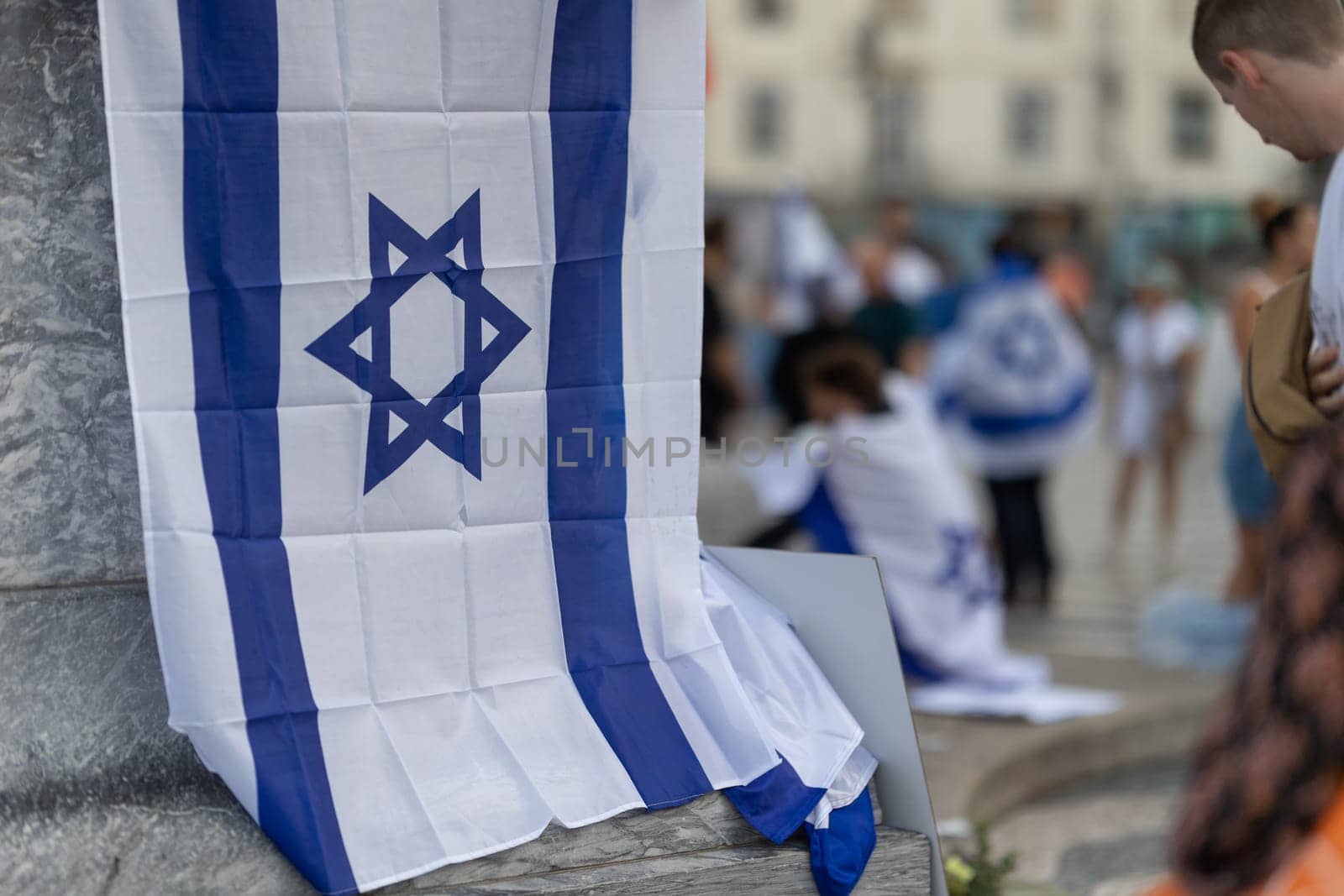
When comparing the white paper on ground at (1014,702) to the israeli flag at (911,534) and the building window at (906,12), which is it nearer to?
the israeli flag at (911,534)

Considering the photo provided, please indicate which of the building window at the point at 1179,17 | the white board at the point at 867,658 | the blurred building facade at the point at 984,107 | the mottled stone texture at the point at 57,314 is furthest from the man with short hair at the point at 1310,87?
the building window at the point at 1179,17

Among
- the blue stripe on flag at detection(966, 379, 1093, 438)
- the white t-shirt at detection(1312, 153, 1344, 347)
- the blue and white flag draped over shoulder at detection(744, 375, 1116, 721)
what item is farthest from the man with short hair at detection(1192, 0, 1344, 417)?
the blue stripe on flag at detection(966, 379, 1093, 438)

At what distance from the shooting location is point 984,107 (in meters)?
35.9

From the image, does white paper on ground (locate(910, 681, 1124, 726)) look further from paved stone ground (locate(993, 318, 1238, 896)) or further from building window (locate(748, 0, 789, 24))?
building window (locate(748, 0, 789, 24))

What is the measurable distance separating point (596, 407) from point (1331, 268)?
119cm

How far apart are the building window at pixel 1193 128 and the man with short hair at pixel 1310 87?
3542 cm

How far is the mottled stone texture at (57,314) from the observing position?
8.43 feet

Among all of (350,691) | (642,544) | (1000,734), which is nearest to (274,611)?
(350,691)

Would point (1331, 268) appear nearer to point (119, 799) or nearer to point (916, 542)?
point (119, 799)

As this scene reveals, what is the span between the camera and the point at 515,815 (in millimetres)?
2672

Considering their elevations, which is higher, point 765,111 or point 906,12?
point 906,12

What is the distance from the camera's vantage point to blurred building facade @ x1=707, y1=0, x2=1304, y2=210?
3450 cm

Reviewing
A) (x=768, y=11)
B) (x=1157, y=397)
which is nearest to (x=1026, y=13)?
(x=768, y=11)

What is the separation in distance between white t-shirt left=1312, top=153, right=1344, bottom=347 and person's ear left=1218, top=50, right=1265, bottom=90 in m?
0.16
